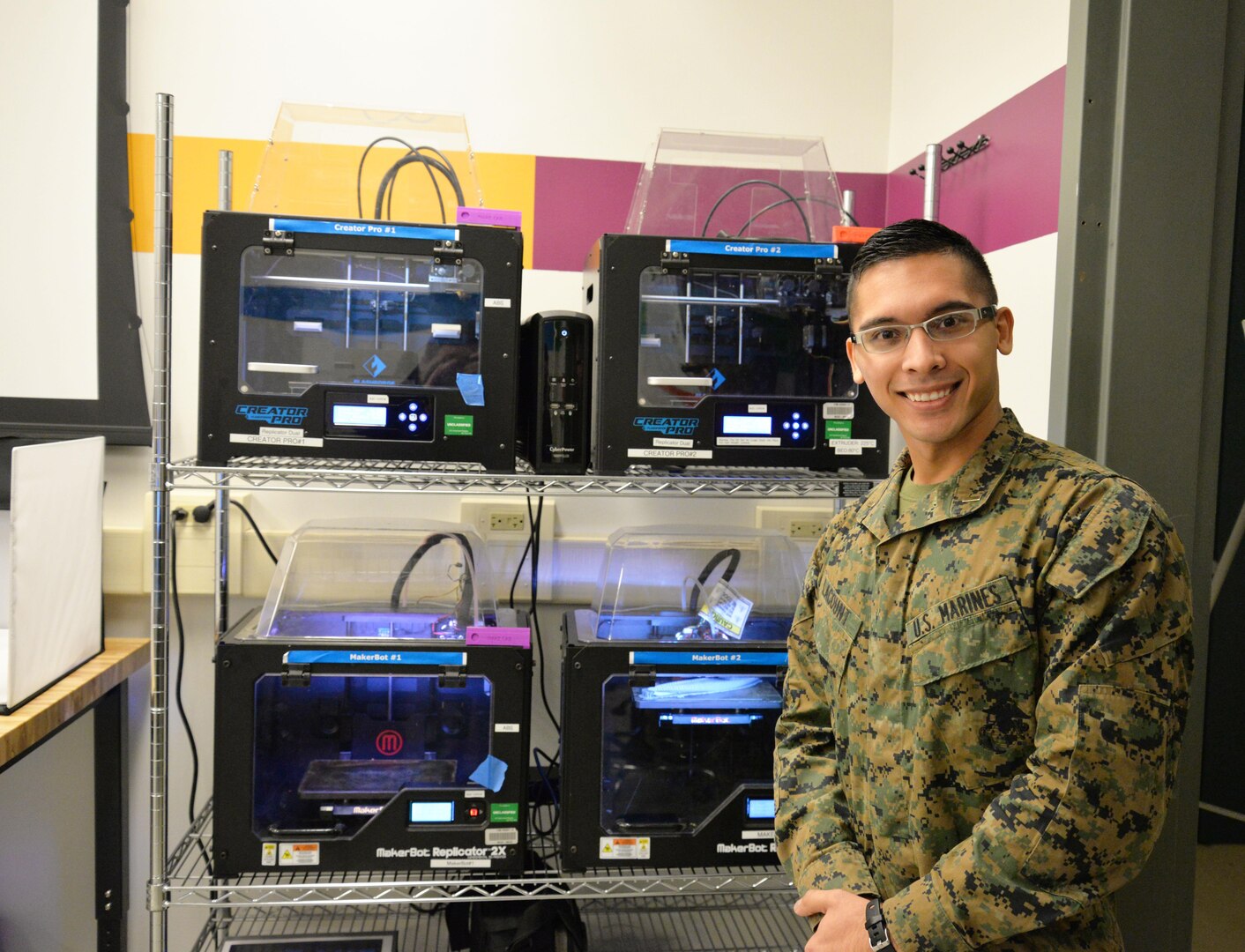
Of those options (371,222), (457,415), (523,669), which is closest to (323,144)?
(371,222)

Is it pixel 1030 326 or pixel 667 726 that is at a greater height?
pixel 1030 326

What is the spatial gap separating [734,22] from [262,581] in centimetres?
167

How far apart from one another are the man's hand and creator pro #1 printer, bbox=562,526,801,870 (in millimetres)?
478

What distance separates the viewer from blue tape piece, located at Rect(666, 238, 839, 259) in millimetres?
1608

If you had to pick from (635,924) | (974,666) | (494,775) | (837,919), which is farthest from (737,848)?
(974,666)

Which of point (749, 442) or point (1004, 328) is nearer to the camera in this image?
point (1004, 328)

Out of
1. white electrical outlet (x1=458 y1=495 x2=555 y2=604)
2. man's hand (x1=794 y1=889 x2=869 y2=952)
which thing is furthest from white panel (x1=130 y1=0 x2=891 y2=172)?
man's hand (x1=794 y1=889 x2=869 y2=952)

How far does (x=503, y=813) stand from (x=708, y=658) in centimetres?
44

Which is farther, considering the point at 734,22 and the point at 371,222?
the point at 734,22

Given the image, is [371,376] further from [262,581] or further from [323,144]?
[262,581]

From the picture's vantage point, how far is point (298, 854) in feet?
5.23

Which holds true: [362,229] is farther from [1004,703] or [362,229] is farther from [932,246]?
[1004,703]

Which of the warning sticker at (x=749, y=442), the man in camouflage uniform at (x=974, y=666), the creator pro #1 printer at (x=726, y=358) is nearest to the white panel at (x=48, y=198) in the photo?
the creator pro #1 printer at (x=726, y=358)

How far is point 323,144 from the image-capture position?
189cm
